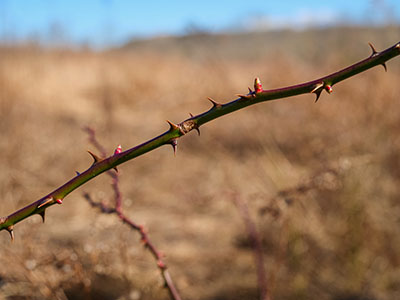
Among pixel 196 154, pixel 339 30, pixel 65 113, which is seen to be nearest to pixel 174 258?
pixel 196 154

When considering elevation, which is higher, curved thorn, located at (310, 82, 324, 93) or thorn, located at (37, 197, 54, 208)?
thorn, located at (37, 197, 54, 208)

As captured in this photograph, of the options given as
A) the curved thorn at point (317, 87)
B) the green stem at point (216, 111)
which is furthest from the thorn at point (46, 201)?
the curved thorn at point (317, 87)

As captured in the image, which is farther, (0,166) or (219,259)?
(0,166)

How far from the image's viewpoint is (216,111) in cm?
59

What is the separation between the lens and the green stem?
1.87 feet

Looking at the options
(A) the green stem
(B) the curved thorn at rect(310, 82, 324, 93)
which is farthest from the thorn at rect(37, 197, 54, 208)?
(B) the curved thorn at rect(310, 82, 324, 93)

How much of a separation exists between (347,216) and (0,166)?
6.27ft

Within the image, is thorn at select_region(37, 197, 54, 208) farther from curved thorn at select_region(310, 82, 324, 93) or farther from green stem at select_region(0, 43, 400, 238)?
curved thorn at select_region(310, 82, 324, 93)

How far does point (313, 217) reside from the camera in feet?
6.72

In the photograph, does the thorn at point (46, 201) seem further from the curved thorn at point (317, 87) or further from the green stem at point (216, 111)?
the curved thorn at point (317, 87)

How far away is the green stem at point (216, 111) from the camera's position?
570mm

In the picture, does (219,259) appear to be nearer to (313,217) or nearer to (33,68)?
(313,217)

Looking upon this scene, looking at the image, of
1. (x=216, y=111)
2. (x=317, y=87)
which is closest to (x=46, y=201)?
(x=216, y=111)

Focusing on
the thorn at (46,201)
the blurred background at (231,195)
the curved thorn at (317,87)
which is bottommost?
the curved thorn at (317,87)
